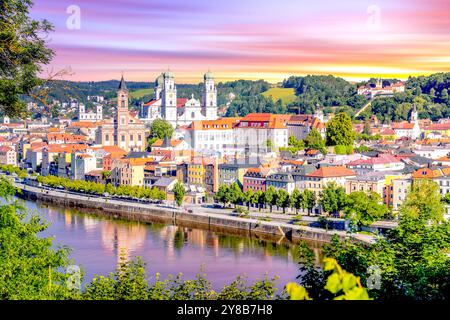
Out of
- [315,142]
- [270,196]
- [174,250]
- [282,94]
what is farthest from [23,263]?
[282,94]

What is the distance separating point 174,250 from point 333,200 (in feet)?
11.1

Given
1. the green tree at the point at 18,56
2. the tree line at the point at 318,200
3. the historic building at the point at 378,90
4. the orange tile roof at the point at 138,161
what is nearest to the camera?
the green tree at the point at 18,56

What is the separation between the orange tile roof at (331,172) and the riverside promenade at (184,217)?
6.67ft

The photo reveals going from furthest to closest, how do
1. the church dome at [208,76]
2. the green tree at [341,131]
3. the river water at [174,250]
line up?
1. the church dome at [208,76]
2. the green tree at [341,131]
3. the river water at [174,250]

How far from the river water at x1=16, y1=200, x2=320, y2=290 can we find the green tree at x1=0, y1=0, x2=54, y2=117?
13.1ft

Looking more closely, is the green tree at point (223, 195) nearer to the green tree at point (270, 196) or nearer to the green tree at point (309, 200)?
the green tree at point (270, 196)

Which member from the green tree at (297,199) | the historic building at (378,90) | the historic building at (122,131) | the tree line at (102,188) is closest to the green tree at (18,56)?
the green tree at (297,199)

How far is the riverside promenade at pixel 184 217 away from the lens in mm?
10898

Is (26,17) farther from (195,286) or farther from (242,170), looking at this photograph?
(242,170)

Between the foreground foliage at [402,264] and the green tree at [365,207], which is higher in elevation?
the foreground foliage at [402,264]

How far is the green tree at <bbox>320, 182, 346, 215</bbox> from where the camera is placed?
472 inches

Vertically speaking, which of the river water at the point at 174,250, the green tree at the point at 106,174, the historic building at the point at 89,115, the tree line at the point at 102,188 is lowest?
the river water at the point at 174,250

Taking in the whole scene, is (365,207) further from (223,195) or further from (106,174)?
(106,174)
